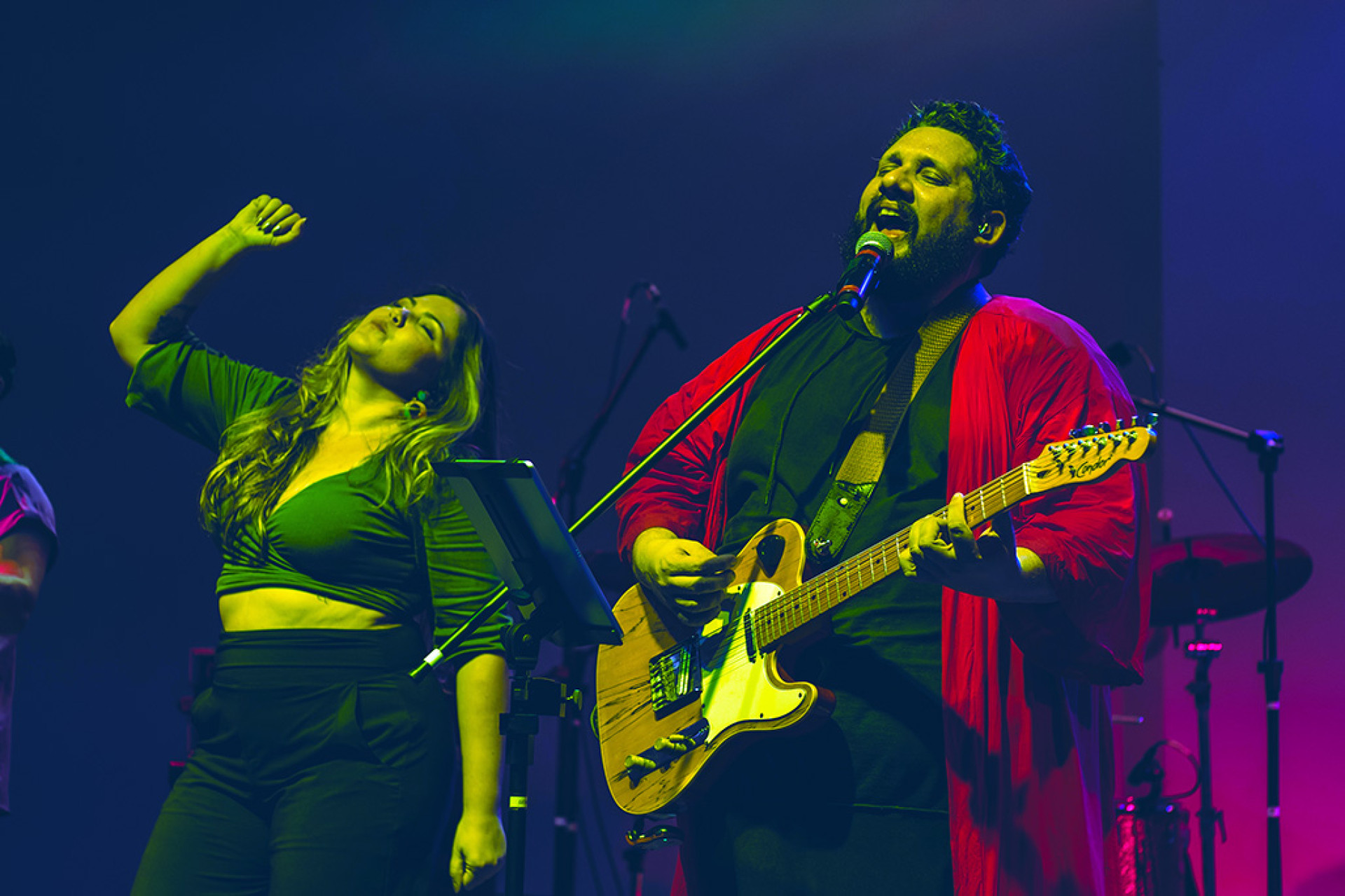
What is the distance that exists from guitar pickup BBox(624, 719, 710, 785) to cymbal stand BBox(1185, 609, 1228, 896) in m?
2.83

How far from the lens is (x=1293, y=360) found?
193 inches

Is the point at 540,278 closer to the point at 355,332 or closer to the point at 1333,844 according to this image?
the point at 355,332

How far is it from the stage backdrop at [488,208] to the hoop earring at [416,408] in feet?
6.83

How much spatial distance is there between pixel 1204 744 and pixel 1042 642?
2.85 m

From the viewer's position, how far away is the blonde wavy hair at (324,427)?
2406mm

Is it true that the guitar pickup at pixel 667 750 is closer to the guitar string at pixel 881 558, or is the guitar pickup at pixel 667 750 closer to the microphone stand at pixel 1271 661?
the guitar string at pixel 881 558

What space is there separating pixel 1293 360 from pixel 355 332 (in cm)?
390

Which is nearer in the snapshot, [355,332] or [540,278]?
[355,332]

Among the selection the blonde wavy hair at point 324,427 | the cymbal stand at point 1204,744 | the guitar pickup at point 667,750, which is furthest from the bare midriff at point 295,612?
the cymbal stand at point 1204,744

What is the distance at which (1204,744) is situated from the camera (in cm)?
412

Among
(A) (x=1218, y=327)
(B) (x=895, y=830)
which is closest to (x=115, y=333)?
(B) (x=895, y=830)

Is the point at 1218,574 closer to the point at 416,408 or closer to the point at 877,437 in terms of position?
the point at 877,437

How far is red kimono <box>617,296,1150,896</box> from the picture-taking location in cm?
167

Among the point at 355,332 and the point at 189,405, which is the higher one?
the point at 355,332
